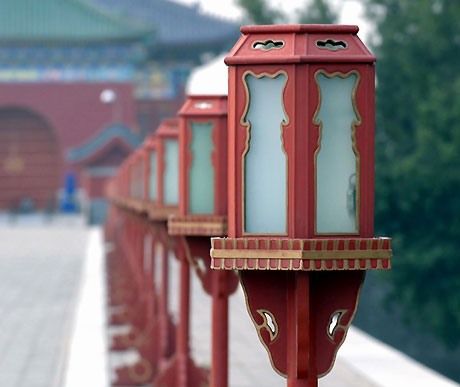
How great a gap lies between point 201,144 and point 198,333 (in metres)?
6.39

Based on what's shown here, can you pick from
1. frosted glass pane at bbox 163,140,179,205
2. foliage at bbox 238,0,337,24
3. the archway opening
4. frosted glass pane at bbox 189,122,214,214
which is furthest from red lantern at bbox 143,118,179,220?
the archway opening

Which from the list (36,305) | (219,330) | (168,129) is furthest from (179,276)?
(36,305)

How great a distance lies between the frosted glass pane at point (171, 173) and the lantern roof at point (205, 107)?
1.15 metres

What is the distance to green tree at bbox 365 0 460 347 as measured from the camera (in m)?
22.6

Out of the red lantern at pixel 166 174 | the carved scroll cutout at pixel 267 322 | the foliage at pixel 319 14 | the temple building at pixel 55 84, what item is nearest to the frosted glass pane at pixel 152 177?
the red lantern at pixel 166 174

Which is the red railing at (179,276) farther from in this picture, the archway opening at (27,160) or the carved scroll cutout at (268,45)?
the archway opening at (27,160)

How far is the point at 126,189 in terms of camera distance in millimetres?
12336

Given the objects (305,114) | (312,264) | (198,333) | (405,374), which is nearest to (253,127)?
(305,114)

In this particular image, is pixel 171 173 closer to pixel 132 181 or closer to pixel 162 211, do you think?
pixel 162 211

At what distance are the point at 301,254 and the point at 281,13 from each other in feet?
89.4

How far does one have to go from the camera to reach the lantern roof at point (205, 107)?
16.8 feet

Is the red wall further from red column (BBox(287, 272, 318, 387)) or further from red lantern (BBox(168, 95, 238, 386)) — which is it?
red column (BBox(287, 272, 318, 387))

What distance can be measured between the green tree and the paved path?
21.4ft

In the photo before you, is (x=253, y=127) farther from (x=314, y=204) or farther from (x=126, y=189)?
(x=126, y=189)
